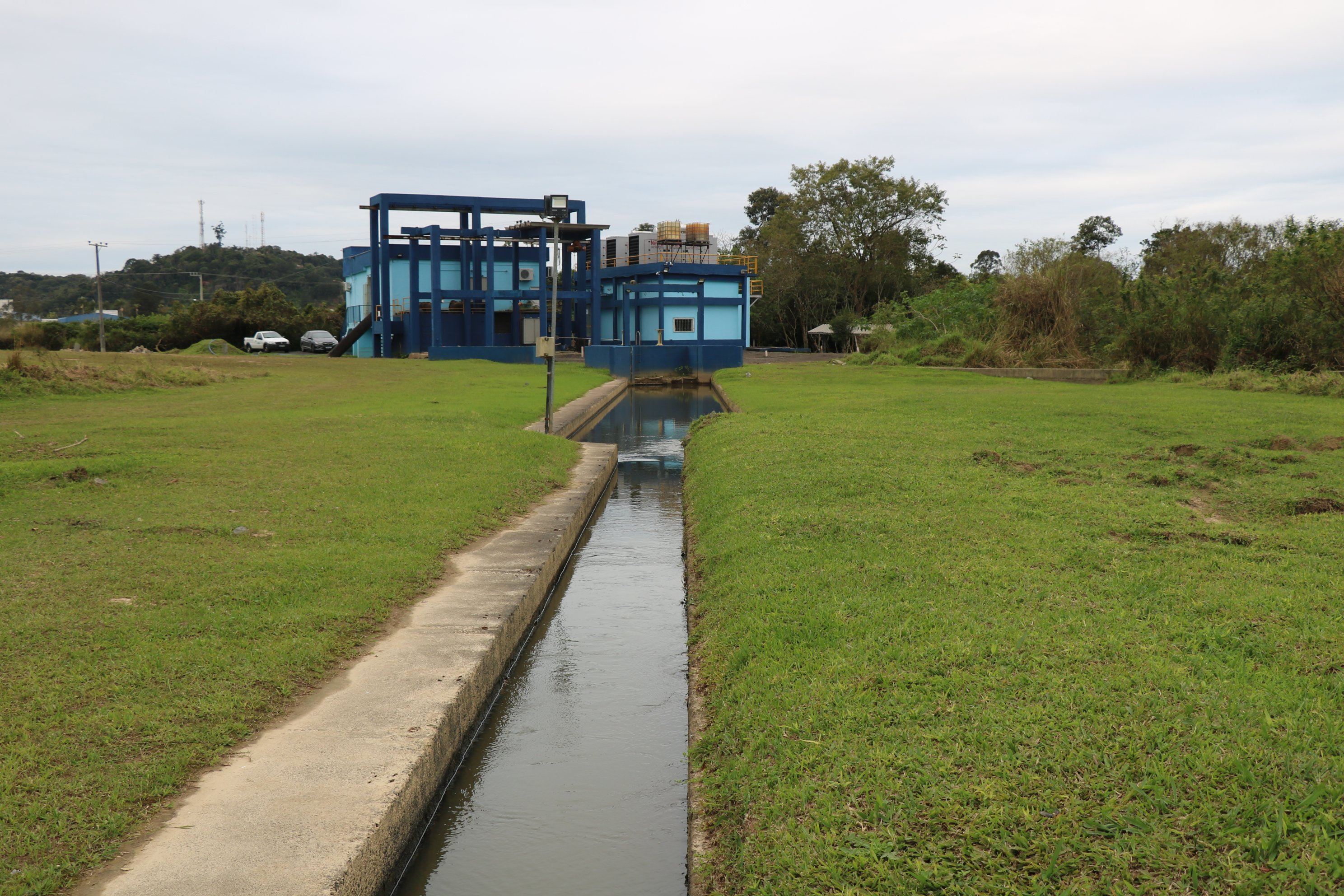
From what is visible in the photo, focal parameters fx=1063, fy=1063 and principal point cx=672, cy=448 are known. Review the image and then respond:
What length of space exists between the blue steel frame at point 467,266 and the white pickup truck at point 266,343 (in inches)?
410

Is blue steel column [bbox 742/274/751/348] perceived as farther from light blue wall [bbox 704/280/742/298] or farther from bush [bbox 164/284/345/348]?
bush [bbox 164/284/345/348]

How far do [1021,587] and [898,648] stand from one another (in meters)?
1.30

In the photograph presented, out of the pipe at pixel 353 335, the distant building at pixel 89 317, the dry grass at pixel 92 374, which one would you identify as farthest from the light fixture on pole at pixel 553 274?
the distant building at pixel 89 317

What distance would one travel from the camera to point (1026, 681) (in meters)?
4.37

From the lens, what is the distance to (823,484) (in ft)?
31.2

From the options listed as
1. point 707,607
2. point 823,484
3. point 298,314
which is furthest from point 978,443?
point 298,314

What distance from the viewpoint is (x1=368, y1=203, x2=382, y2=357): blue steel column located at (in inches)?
1895

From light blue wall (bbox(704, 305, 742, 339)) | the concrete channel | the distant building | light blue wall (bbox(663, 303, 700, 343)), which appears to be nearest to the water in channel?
the concrete channel

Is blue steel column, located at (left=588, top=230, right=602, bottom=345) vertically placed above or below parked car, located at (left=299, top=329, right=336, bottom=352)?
above

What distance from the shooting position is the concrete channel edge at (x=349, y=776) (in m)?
3.35

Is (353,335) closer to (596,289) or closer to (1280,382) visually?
(596,289)

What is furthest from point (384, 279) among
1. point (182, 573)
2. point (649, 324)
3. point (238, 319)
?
point (182, 573)

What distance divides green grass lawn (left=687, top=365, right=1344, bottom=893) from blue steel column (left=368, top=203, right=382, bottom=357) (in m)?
42.1

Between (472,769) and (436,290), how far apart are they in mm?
40733
